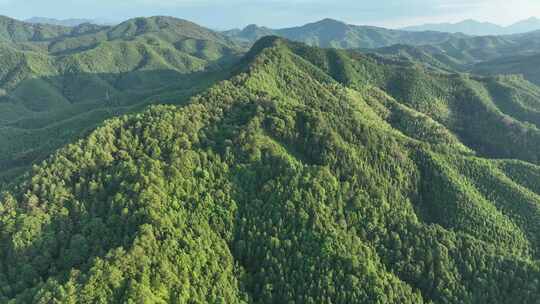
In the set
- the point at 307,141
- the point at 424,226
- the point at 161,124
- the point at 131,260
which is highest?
the point at 161,124

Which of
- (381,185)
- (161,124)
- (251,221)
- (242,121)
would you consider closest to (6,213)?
(161,124)

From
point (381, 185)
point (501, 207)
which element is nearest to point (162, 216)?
point (381, 185)

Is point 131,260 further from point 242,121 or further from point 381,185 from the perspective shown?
point 381,185

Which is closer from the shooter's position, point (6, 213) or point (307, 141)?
point (6, 213)

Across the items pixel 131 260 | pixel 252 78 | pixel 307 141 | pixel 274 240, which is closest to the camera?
pixel 131 260

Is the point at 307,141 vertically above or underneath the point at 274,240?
above

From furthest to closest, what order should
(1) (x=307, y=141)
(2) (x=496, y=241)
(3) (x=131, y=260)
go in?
(1) (x=307, y=141)
(2) (x=496, y=241)
(3) (x=131, y=260)
